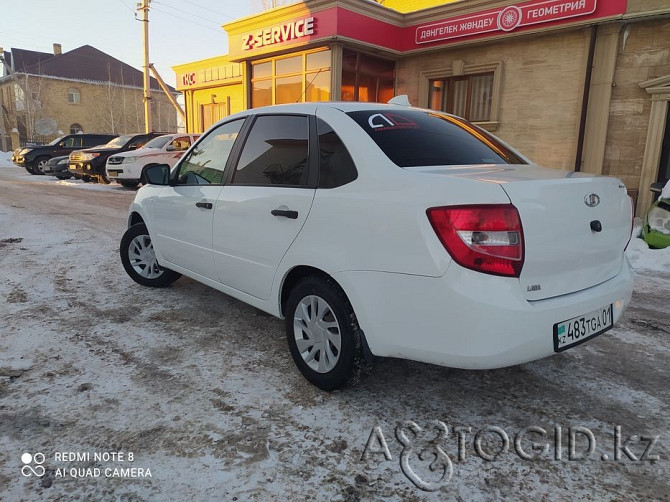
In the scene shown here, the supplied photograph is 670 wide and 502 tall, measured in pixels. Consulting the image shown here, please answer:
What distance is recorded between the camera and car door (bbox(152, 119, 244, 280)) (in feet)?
12.0

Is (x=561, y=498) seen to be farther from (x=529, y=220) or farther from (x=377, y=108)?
(x=377, y=108)

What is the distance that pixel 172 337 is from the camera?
11.9 ft

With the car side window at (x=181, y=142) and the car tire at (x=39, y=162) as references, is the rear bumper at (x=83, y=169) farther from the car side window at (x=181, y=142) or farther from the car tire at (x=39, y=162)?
the car tire at (x=39, y=162)

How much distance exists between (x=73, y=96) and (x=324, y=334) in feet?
180

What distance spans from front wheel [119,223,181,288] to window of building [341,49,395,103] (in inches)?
376

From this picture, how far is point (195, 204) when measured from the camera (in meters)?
3.77

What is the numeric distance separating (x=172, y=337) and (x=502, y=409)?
2.41 meters

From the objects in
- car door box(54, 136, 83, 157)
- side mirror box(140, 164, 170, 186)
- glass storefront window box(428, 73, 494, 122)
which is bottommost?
side mirror box(140, 164, 170, 186)

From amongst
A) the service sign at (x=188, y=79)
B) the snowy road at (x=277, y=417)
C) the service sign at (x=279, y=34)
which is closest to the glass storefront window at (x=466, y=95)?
the service sign at (x=279, y=34)

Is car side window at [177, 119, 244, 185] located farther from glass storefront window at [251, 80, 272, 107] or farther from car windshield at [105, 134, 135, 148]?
car windshield at [105, 134, 135, 148]

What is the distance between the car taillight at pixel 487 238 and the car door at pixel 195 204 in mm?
2036

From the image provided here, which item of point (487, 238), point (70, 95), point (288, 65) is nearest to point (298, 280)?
point (487, 238)

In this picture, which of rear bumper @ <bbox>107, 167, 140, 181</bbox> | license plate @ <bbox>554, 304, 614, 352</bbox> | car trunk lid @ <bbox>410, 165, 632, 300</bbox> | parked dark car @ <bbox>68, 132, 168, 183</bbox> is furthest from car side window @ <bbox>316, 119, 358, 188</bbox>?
parked dark car @ <bbox>68, 132, 168, 183</bbox>

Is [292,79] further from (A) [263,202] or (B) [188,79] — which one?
(A) [263,202]
